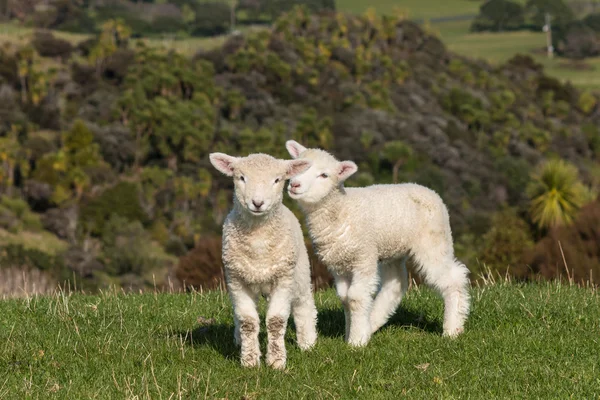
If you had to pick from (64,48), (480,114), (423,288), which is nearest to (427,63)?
(480,114)

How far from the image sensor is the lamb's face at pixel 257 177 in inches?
281

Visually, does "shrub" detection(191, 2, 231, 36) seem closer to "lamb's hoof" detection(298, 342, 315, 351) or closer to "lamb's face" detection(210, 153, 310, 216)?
"lamb's hoof" detection(298, 342, 315, 351)

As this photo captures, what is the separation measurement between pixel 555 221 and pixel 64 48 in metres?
94.1

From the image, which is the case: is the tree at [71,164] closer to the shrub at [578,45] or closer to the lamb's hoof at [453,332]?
the lamb's hoof at [453,332]

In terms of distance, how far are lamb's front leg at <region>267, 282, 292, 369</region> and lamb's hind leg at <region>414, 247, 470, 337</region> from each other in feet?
5.88

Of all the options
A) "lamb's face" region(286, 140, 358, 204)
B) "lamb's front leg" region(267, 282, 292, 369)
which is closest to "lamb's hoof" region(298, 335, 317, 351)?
"lamb's front leg" region(267, 282, 292, 369)

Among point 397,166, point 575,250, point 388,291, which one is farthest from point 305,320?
point 397,166

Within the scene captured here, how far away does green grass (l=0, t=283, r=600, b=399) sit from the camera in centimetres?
674

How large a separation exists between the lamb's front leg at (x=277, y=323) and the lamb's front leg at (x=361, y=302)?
885 mm

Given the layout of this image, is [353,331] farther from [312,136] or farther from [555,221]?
[312,136]

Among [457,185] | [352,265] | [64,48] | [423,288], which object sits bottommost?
[457,185]

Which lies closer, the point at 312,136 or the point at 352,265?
the point at 352,265

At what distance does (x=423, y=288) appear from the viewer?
11109mm

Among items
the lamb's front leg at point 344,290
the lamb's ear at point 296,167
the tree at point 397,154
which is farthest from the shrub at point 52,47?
the lamb's ear at point 296,167
